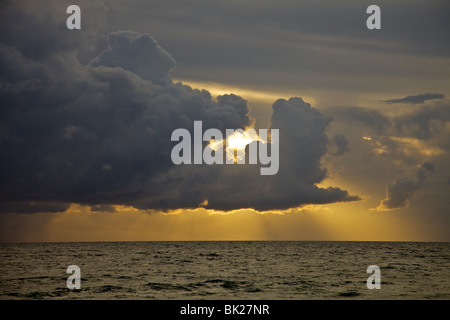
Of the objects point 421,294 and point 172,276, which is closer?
point 421,294

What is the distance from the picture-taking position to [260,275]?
226 feet
